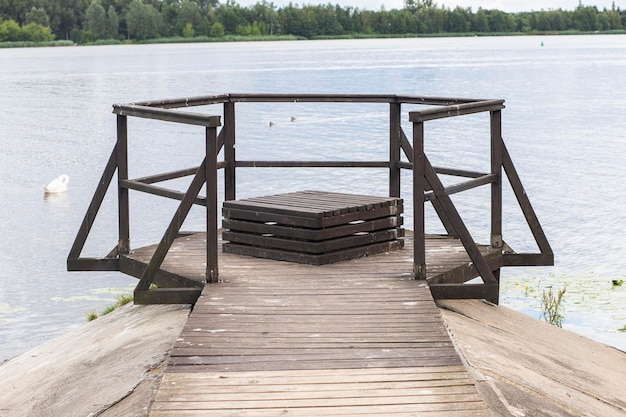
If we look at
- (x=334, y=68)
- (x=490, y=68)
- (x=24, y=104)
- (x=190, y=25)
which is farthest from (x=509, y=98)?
(x=190, y=25)

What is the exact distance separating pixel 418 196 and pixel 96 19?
17034 cm

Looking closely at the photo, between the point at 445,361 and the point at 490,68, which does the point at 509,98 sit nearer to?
the point at 490,68

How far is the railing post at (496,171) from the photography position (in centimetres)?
940

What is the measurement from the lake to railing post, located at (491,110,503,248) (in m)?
→ 4.37

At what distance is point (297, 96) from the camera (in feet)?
34.7

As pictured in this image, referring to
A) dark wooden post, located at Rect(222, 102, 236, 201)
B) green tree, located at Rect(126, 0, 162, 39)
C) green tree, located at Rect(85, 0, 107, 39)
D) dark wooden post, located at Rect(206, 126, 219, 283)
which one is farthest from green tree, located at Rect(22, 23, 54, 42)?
dark wooden post, located at Rect(206, 126, 219, 283)

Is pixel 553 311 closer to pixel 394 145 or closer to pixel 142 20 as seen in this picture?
pixel 394 145

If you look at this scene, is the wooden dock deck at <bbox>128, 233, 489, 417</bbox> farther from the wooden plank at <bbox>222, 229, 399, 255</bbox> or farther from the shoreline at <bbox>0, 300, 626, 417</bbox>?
the shoreline at <bbox>0, 300, 626, 417</bbox>

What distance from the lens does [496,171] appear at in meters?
9.51

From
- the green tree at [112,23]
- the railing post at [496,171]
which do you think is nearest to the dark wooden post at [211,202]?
the railing post at [496,171]

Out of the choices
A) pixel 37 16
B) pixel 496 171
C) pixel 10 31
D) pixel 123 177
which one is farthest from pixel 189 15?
pixel 496 171

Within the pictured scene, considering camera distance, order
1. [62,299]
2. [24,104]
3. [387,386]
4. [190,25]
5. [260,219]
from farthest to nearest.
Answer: [190,25], [24,104], [62,299], [260,219], [387,386]

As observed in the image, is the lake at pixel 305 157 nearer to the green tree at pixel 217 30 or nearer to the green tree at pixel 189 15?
the green tree at pixel 189 15

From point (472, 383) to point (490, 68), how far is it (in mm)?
86019
